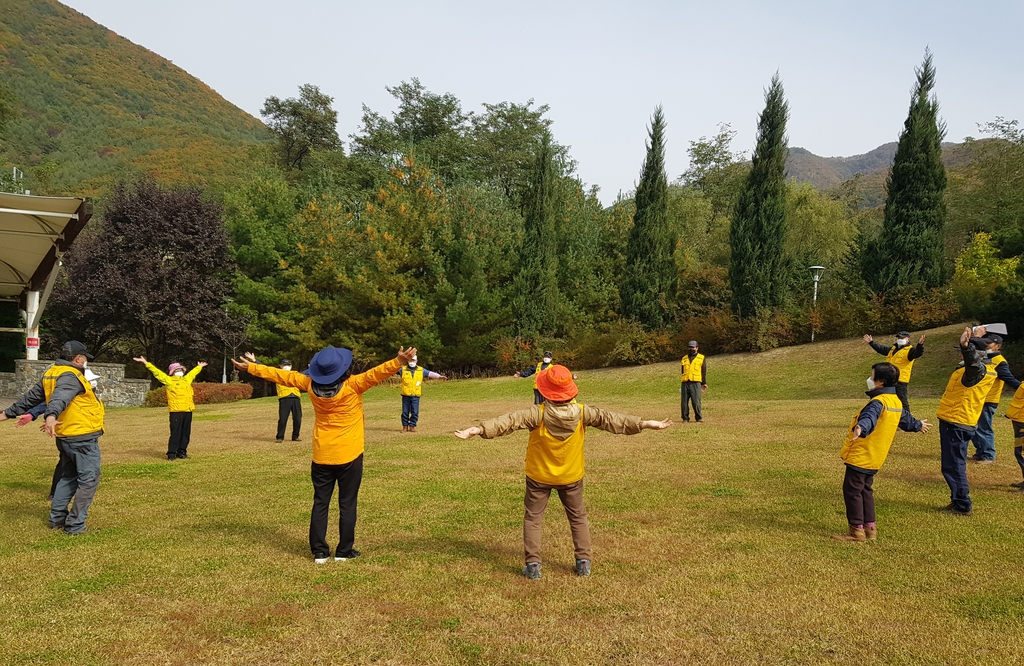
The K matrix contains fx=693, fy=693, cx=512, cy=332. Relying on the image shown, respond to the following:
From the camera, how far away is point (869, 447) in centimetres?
759

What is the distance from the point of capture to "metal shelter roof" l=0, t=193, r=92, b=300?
76.6 feet

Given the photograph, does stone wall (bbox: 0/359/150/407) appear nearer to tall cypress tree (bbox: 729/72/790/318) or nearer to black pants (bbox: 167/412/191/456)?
black pants (bbox: 167/412/191/456)

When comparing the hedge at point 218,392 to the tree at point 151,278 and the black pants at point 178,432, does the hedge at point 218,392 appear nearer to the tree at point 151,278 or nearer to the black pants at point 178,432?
the tree at point 151,278

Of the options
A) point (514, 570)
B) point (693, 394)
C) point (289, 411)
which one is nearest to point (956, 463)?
point (514, 570)

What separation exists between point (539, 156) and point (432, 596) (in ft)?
123

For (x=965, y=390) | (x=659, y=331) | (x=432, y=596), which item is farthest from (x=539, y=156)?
(x=432, y=596)

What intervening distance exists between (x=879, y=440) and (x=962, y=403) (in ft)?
7.77

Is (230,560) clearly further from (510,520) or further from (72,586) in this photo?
(510,520)

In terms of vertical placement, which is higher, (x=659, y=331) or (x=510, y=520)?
(x=659, y=331)

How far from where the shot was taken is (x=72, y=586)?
642 cm

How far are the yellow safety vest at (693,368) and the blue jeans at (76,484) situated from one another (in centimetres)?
1351

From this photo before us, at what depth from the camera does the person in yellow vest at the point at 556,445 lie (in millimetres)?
6684

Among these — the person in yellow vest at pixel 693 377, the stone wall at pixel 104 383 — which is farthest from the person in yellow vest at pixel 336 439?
the stone wall at pixel 104 383

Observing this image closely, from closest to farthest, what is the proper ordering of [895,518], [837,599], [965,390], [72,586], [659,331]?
1. [837,599]
2. [72,586]
3. [895,518]
4. [965,390]
5. [659,331]
